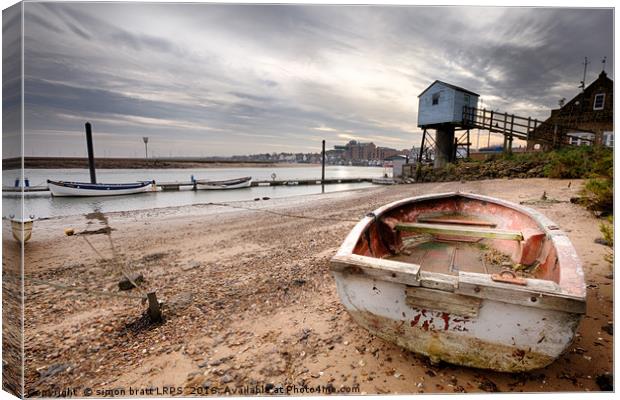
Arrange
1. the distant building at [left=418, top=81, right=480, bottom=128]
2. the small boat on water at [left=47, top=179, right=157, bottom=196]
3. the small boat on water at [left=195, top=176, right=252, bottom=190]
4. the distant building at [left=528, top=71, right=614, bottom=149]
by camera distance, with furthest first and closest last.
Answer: the small boat on water at [left=195, top=176, right=252, bottom=190] < the small boat on water at [left=47, top=179, right=157, bottom=196] < the distant building at [left=418, top=81, right=480, bottom=128] < the distant building at [left=528, top=71, right=614, bottom=149]

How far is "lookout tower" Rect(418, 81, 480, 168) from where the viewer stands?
14.1m

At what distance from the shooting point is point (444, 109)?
14.4 metres

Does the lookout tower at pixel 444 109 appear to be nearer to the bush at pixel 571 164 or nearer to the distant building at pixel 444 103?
the distant building at pixel 444 103

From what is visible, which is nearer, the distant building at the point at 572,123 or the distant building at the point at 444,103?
the distant building at the point at 572,123

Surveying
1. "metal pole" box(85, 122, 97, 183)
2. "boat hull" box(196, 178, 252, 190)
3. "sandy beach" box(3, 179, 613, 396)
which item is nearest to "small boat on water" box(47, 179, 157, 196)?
"metal pole" box(85, 122, 97, 183)

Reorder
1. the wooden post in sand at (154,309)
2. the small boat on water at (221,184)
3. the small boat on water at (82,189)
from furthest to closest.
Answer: the small boat on water at (221,184), the small boat on water at (82,189), the wooden post in sand at (154,309)

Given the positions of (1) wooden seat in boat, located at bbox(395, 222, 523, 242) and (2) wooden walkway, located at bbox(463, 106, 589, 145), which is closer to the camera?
(1) wooden seat in boat, located at bbox(395, 222, 523, 242)

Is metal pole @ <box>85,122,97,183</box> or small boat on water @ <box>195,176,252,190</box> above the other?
metal pole @ <box>85,122,97,183</box>

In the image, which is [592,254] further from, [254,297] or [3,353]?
[3,353]

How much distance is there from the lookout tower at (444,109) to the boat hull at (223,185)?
667 inches

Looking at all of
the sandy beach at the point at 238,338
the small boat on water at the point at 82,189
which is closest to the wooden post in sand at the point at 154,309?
the sandy beach at the point at 238,338

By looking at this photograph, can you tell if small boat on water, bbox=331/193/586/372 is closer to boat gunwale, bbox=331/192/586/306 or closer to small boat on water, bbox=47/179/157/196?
boat gunwale, bbox=331/192/586/306

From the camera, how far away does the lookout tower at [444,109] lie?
14.1 meters

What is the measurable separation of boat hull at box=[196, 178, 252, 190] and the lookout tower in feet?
55.6
